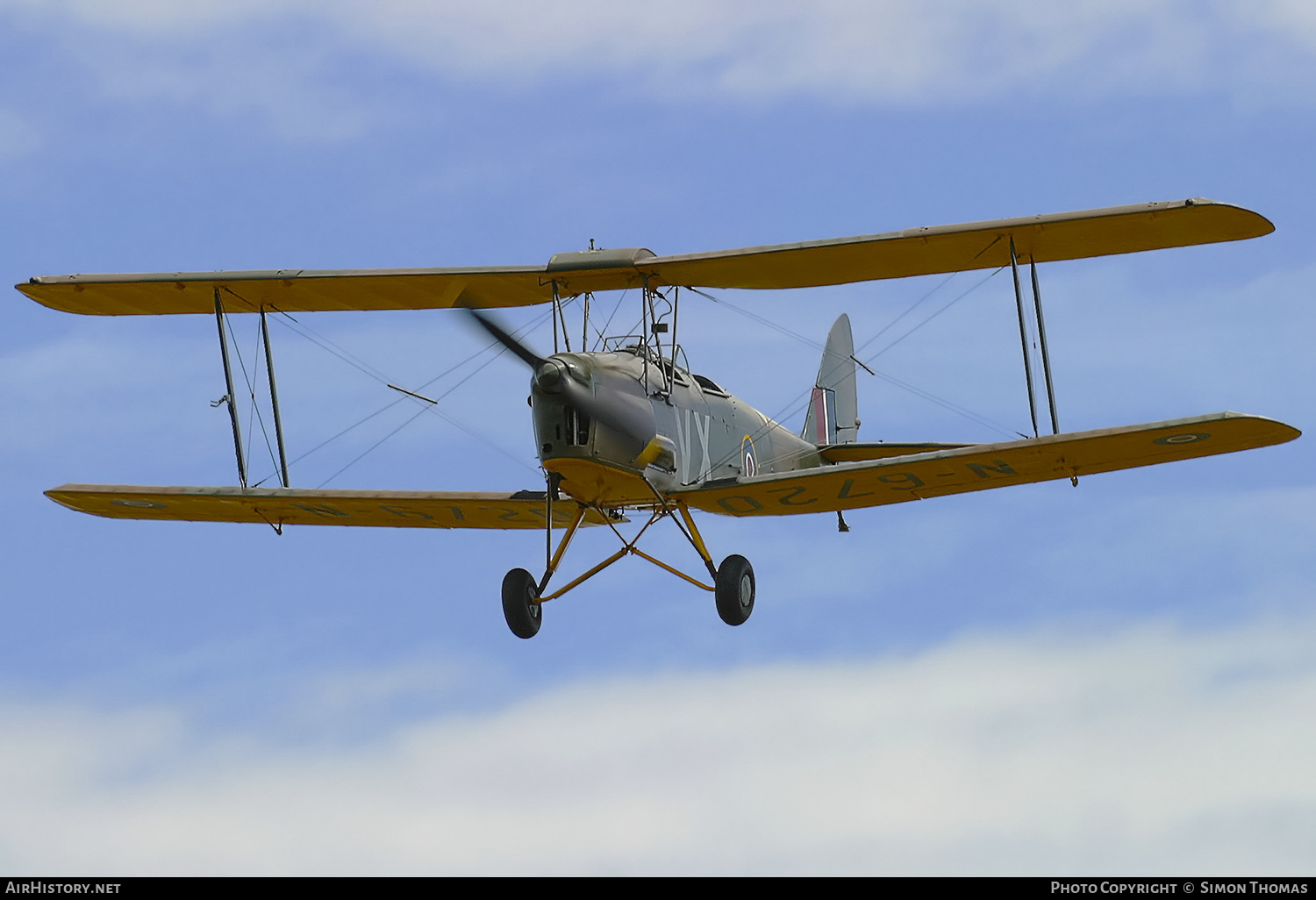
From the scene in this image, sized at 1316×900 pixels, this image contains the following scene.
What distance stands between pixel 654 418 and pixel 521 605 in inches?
81.7

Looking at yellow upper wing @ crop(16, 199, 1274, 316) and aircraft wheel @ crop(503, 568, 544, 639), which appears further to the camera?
aircraft wheel @ crop(503, 568, 544, 639)

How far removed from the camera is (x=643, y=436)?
60.1ft

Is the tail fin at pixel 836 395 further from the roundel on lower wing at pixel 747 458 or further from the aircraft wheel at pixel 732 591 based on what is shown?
the aircraft wheel at pixel 732 591

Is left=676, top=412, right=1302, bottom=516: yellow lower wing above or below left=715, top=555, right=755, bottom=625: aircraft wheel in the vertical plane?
above

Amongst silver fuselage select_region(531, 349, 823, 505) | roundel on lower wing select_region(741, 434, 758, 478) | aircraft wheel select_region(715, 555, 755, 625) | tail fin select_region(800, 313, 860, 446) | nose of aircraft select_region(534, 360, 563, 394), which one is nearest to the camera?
nose of aircraft select_region(534, 360, 563, 394)

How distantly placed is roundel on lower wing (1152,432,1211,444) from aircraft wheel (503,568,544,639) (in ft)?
18.6

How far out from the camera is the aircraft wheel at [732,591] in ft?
60.6

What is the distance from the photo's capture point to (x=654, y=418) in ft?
60.9

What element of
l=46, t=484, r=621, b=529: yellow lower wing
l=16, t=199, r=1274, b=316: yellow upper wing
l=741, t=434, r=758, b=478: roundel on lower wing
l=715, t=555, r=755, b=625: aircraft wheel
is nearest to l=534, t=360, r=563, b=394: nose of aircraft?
l=16, t=199, r=1274, b=316: yellow upper wing

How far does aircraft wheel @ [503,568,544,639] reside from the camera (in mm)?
18625

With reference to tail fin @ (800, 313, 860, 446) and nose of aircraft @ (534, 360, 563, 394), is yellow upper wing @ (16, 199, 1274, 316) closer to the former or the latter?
nose of aircraft @ (534, 360, 563, 394)

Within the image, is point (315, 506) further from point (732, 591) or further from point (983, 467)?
point (983, 467)
